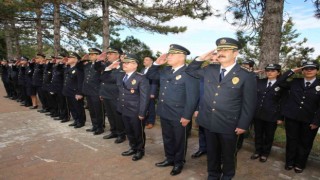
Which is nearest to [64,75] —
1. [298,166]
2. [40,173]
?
[40,173]

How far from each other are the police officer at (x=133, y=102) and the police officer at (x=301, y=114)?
241 centimetres

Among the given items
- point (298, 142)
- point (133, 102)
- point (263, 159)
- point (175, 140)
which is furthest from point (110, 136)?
point (298, 142)

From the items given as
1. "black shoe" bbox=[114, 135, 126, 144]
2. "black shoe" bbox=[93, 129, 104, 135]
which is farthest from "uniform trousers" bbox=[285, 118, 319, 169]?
"black shoe" bbox=[93, 129, 104, 135]

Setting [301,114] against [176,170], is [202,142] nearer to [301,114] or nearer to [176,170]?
[176,170]

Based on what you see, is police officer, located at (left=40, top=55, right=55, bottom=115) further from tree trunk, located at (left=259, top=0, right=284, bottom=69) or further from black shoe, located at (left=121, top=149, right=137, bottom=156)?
tree trunk, located at (left=259, top=0, right=284, bottom=69)

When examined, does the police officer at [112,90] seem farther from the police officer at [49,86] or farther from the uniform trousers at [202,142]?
the police officer at [49,86]

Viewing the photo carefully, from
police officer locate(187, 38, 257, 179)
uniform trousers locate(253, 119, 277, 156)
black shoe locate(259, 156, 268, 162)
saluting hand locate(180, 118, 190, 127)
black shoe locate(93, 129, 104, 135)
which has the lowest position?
black shoe locate(259, 156, 268, 162)

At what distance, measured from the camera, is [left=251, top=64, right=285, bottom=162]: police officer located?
4703mm

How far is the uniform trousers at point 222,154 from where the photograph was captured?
356 centimetres

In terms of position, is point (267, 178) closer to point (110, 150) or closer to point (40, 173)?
point (110, 150)

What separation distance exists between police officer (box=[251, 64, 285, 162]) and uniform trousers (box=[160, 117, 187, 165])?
1513 millimetres

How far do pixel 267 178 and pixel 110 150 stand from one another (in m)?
2.84

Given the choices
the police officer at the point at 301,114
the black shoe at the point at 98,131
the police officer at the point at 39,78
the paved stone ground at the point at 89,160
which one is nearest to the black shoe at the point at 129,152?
the paved stone ground at the point at 89,160

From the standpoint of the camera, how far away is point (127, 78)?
16.5ft
